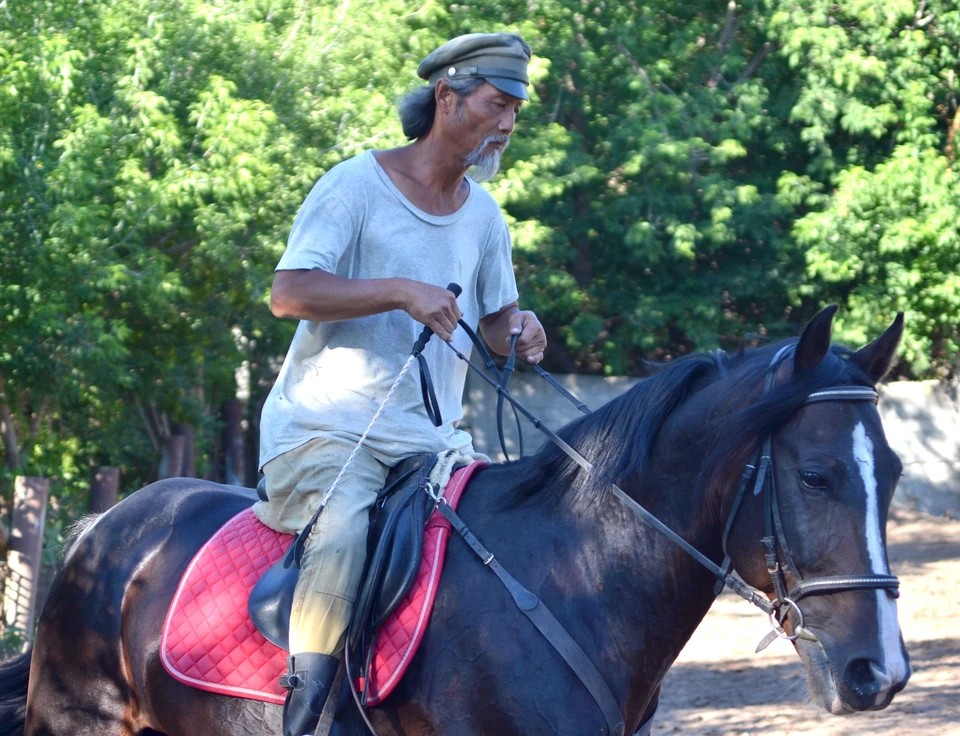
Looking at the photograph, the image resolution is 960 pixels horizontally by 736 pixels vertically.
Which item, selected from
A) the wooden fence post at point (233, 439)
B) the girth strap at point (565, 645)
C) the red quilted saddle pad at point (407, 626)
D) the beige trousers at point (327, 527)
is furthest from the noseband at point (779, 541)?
the wooden fence post at point (233, 439)

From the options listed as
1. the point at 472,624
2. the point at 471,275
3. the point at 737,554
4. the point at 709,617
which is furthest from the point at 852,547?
the point at 709,617

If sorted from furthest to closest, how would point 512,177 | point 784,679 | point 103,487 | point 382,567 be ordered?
point 512,177, point 103,487, point 784,679, point 382,567

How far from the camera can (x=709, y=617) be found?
10.5 meters

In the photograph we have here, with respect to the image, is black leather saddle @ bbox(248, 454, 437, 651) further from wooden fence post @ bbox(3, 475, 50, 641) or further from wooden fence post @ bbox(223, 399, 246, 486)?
wooden fence post @ bbox(223, 399, 246, 486)

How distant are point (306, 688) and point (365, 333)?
99cm

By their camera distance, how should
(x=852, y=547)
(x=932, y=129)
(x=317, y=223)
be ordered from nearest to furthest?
(x=852, y=547)
(x=317, y=223)
(x=932, y=129)

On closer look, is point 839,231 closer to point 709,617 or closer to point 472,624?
point 709,617

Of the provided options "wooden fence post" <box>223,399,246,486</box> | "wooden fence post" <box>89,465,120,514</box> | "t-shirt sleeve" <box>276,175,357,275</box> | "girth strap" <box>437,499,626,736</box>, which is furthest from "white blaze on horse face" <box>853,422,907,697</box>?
"wooden fence post" <box>223,399,246,486</box>

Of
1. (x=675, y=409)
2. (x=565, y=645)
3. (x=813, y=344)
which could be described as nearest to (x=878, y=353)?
(x=813, y=344)

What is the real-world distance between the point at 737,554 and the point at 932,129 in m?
14.3

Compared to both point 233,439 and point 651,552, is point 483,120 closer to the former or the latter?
point 651,552

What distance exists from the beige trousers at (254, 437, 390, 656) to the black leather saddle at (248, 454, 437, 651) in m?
0.04

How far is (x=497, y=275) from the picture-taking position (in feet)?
11.6

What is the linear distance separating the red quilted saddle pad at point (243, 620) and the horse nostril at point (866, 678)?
1.05 meters
